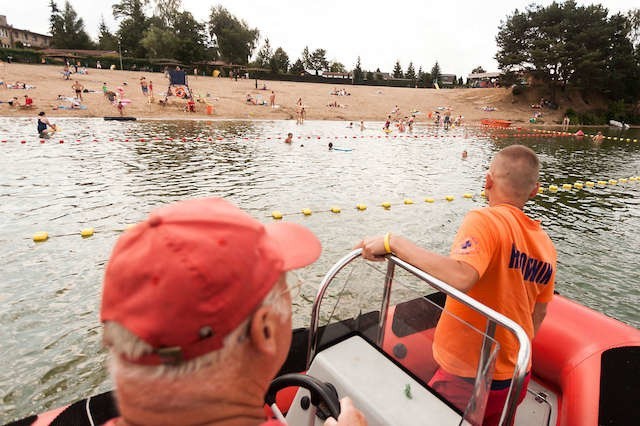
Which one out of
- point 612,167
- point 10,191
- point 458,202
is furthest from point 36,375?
point 612,167

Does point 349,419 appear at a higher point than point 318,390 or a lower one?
higher

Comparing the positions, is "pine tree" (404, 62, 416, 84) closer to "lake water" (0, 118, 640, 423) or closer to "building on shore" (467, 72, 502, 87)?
"building on shore" (467, 72, 502, 87)

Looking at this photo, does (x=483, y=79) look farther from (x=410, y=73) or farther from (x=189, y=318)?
(x=189, y=318)

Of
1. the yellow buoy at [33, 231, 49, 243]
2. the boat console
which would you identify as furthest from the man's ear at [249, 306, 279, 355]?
the yellow buoy at [33, 231, 49, 243]

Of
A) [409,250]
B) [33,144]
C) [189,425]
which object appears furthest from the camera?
[33,144]

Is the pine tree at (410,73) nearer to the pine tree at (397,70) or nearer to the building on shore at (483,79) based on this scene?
the pine tree at (397,70)

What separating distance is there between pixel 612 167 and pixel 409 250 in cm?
1979

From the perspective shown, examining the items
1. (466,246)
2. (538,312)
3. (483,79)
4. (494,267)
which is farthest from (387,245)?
(483,79)

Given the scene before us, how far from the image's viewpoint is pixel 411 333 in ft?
6.56

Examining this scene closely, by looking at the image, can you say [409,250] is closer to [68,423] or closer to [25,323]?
[68,423]

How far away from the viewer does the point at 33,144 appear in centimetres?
1506

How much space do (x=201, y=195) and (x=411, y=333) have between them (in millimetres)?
8410

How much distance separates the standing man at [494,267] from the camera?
5.57 ft

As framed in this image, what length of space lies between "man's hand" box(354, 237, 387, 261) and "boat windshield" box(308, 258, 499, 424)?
0.18 metres
